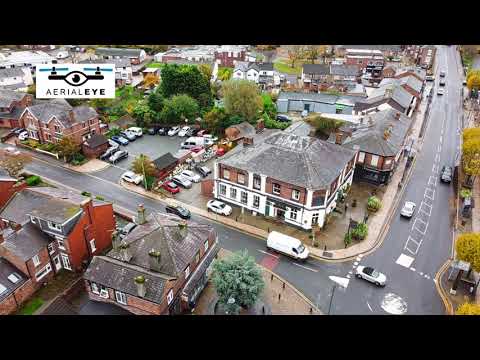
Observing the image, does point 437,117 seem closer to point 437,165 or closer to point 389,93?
point 389,93

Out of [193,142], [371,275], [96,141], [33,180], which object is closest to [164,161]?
[193,142]

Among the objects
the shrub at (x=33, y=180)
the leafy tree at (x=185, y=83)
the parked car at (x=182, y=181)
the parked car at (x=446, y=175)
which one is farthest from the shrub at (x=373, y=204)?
the shrub at (x=33, y=180)

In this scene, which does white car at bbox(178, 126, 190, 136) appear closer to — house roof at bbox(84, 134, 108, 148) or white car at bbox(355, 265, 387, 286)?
house roof at bbox(84, 134, 108, 148)

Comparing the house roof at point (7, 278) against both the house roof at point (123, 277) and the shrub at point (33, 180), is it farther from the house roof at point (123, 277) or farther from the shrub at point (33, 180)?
the shrub at point (33, 180)

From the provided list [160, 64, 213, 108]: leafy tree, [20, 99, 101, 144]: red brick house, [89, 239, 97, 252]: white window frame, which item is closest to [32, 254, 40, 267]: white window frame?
[89, 239, 97, 252]: white window frame

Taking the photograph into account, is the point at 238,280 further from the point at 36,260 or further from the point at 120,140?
the point at 120,140

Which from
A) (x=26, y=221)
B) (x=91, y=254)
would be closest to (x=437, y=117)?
(x=91, y=254)
